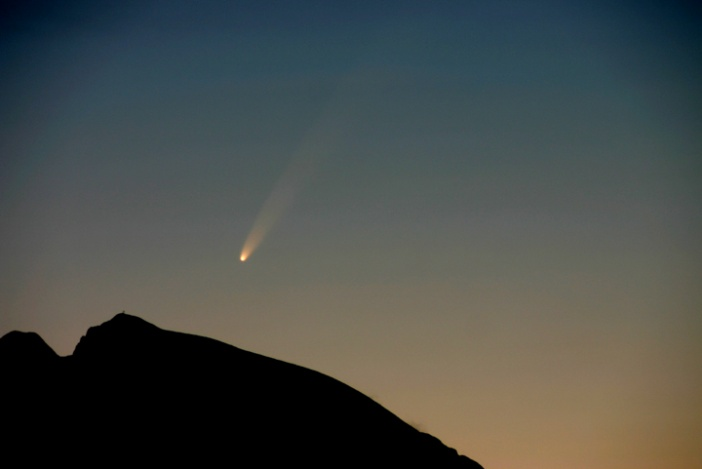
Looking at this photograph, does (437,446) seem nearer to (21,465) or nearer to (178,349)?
(178,349)

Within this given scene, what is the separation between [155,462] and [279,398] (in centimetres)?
621

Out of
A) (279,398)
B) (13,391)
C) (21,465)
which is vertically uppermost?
(279,398)

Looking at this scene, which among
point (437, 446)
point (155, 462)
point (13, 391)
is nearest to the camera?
point (155, 462)

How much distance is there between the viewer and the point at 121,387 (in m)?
44.1

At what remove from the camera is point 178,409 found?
43.6m

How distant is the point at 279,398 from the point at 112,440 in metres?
7.33

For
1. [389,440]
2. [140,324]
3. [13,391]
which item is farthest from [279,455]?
[13,391]

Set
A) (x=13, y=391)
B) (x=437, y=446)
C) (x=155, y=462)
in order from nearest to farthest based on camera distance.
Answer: (x=155, y=462) < (x=13, y=391) < (x=437, y=446)

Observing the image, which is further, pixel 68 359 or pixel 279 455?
pixel 68 359

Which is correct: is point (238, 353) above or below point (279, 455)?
above

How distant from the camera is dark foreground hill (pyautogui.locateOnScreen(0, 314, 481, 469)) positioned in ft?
139

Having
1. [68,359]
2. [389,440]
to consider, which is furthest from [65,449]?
[389,440]

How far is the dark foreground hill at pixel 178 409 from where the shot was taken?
42.5 meters

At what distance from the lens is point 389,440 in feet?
151
